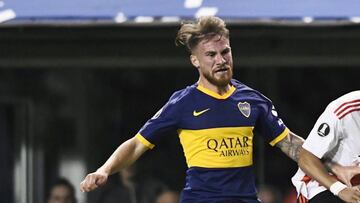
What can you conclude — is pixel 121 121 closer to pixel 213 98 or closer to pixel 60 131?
pixel 60 131

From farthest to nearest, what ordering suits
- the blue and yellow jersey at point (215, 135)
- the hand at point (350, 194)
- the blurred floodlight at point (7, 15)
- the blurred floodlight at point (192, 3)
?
the blurred floodlight at point (192, 3)
the blurred floodlight at point (7, 15)
the blue and yellow jersey at point (215, 135)
the hand at point (350, 194)

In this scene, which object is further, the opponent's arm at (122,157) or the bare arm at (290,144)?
the bare arm at (290,144)

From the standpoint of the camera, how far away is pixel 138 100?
1125 cm

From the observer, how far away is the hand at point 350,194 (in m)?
6.81

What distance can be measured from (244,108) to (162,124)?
468 millimetres

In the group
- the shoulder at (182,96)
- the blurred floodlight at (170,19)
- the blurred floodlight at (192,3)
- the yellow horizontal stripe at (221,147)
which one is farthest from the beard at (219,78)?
the blurred floodlight at (192,3)

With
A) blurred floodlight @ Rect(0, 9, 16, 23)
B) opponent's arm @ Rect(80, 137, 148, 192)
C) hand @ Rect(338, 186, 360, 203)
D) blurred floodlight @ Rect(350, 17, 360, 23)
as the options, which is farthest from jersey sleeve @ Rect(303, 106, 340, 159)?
blurred floodlight @ Rect(0, 9, 16, 23)

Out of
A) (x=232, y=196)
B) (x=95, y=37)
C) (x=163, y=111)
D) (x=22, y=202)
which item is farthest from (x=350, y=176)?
(x=22, y=202)

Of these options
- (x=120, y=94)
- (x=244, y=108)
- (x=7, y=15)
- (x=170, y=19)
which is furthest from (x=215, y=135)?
(x=120, y=94)

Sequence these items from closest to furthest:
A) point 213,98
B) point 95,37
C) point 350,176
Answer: point 350,176, point 213,98, point 95,37

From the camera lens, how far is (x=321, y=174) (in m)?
7.06

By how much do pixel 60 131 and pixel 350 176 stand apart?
4.80 meters

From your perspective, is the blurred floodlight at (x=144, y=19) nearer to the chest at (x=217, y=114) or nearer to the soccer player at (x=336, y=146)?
the chest at (x=217, y=114)

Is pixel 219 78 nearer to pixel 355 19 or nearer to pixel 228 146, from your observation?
pixel 228 146
